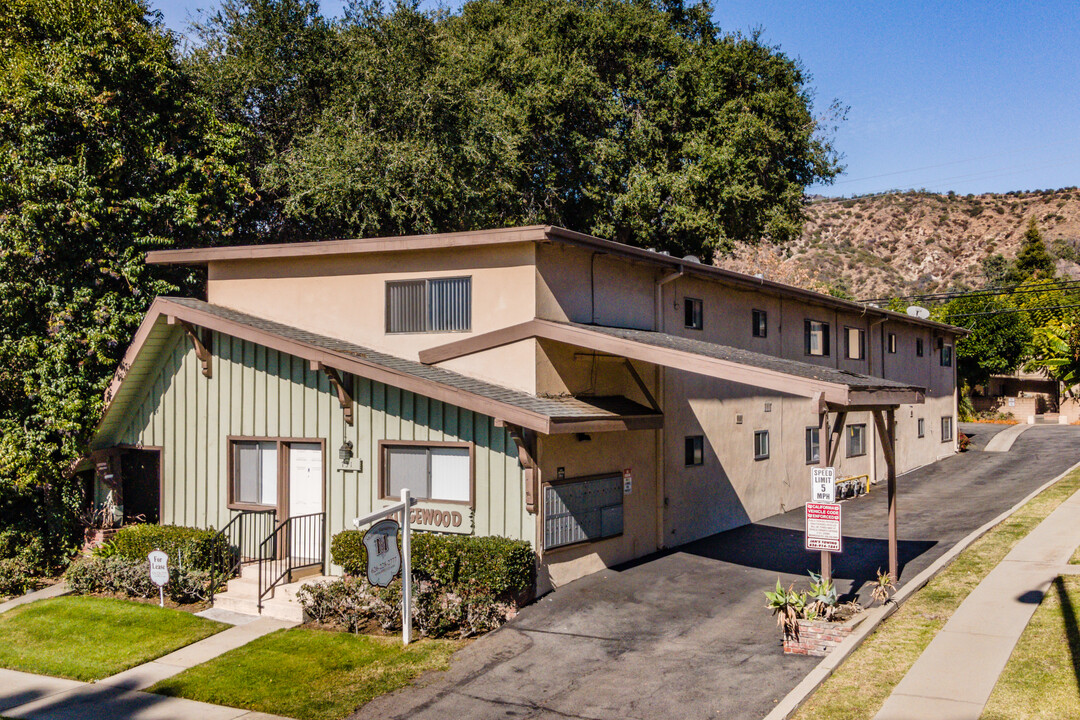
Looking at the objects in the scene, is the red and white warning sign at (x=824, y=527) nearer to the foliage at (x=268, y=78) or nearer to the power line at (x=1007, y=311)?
the foliage at (x=268, y=78)

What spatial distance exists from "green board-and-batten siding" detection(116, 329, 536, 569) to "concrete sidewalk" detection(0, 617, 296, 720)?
12.1 ft

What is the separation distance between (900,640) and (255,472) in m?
11.6

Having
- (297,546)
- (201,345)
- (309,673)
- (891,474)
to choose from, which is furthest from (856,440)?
(309,673)

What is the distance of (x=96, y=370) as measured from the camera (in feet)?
60.9

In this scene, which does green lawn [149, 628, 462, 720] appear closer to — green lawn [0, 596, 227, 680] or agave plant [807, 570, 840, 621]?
green lawn [0, 596, 227, 680]

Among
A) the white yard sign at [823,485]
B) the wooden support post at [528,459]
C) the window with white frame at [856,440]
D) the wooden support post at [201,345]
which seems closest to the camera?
the white yard sign at [823,485]

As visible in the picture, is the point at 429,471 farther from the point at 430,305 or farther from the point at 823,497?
the point at 823,497

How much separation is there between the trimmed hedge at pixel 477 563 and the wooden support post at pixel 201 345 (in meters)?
6.06

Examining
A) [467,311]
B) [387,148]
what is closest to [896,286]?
[387,148]

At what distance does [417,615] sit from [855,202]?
11020 cm

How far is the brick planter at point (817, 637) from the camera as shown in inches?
434

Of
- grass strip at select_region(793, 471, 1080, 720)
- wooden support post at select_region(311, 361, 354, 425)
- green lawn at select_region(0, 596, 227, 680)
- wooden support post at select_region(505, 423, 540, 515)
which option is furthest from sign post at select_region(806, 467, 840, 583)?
green lawn at select_region(0, 596, 227, 680)

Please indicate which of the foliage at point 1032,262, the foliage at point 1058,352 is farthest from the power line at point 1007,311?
the foliage at point 1032,262

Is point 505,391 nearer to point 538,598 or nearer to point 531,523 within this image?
point 531,523
